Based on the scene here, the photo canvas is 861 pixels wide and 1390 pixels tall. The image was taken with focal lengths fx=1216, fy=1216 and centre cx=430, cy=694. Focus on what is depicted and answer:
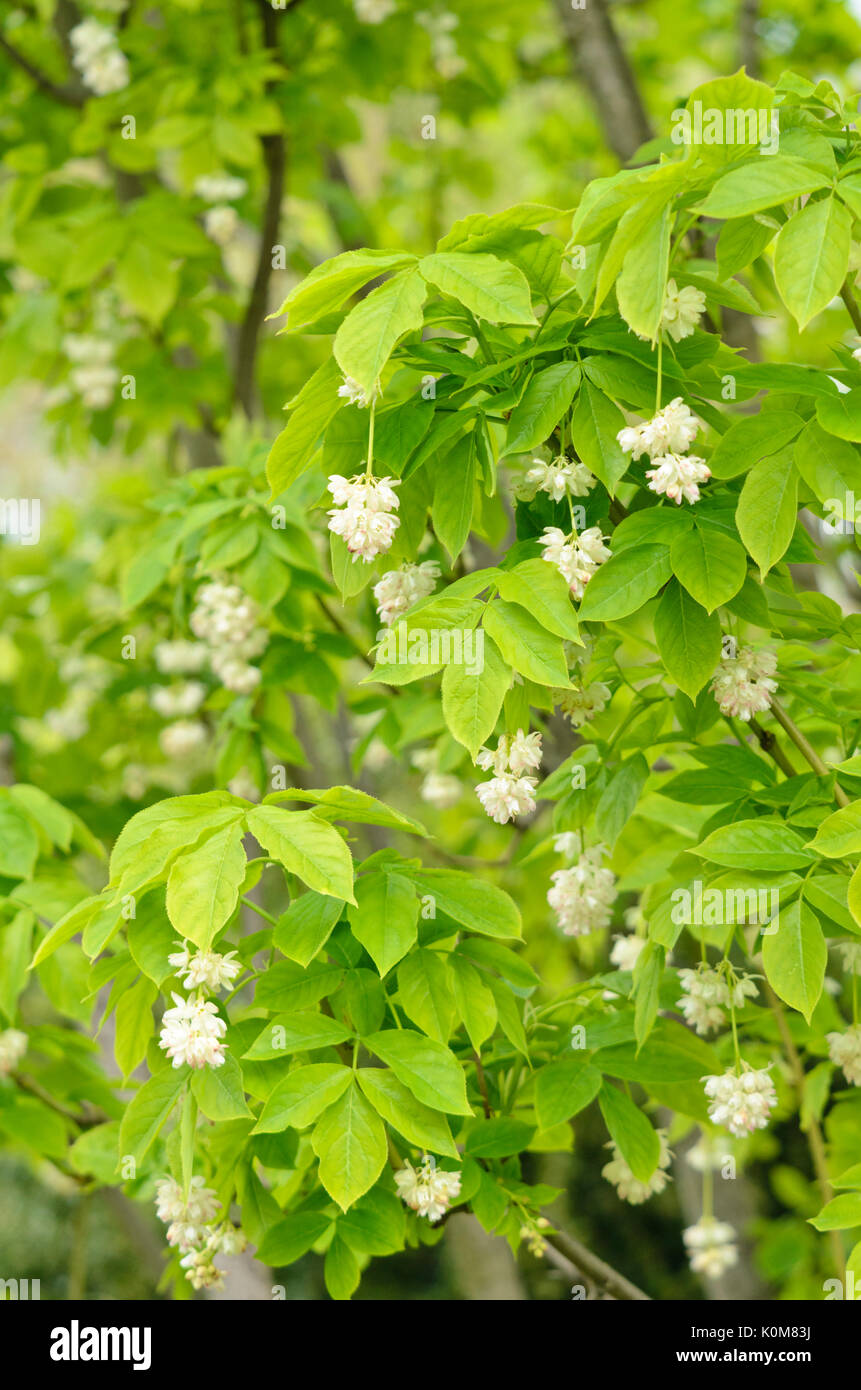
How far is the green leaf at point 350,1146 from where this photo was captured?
A: 1.19 m

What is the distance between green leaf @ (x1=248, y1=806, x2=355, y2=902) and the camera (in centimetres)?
115

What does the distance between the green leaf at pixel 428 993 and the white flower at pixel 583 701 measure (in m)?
0.31

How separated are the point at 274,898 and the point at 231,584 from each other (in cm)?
348

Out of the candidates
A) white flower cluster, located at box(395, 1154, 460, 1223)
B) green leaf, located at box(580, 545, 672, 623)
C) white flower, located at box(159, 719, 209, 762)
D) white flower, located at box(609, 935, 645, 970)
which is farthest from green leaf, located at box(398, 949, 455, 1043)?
white flower, located at box(159, 719, 209, 762)

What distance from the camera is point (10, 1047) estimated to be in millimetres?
1785

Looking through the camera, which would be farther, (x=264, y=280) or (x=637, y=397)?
(x=264, y=280)

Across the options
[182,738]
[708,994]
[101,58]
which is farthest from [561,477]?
[101,58]

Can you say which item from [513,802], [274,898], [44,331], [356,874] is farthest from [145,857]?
[274,898]

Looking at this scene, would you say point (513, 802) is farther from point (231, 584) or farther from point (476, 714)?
point (231, 584)

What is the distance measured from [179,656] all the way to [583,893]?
1533 millimetres

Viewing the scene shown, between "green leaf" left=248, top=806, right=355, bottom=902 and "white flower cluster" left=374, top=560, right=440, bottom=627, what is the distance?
264 mm

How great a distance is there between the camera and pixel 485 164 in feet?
14.0

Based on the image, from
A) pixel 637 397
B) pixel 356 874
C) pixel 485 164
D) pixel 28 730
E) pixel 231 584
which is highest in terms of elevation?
pixel 485 164

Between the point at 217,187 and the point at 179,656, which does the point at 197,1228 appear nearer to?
the point at 179,656
